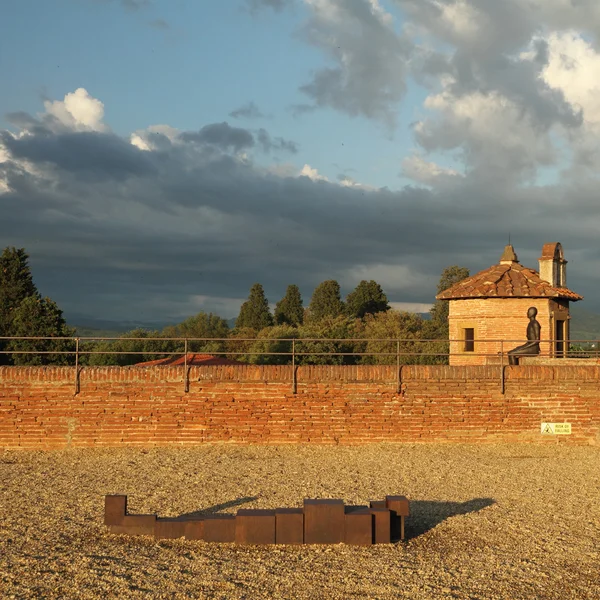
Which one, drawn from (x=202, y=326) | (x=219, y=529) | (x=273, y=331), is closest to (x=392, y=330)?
(x=273, y=331)

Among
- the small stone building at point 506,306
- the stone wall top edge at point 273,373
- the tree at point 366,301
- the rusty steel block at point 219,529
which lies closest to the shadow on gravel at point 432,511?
the rusty steel block at point 219,529

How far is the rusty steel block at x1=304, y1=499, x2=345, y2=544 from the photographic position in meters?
7.43

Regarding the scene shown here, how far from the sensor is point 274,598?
5.91m

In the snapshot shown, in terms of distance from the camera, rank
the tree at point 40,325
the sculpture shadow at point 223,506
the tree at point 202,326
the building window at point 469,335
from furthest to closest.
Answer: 1. the tree at point 202,326
2. the tree at point 40,325
3. the building window at point 469,335
4. the sculpture shadow at point 223,506

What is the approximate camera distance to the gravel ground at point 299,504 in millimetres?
6270

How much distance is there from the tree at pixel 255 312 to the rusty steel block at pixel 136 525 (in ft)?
231

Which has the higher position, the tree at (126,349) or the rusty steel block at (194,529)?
the tree at (126,349)

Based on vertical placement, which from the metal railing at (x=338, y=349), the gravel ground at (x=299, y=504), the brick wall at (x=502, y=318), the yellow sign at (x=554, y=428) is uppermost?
the brick wall at (x=502, y=318)

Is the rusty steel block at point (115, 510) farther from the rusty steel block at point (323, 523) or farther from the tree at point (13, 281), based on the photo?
the tree at point (13, 281)

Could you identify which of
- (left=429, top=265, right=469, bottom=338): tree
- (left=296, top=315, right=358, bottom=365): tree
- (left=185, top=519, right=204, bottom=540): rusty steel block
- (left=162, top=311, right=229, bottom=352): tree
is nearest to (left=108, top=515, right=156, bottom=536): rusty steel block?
(left=185, top=519, right=204, bottom=540): rusty steel block

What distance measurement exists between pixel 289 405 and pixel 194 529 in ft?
20.8

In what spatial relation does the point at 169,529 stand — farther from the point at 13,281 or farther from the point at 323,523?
the point at 13,281

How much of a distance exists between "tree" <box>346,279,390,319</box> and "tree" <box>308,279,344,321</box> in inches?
56.9

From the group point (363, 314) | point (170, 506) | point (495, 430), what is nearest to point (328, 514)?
point (170, 506)
